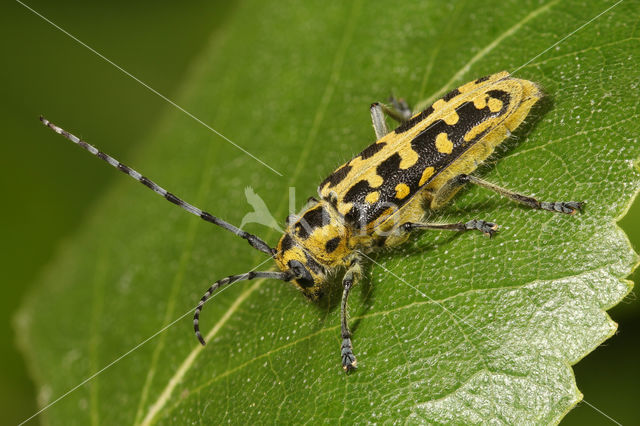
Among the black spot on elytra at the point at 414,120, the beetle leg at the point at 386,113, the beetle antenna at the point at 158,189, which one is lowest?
the black spot on elytra at the point at 414,120

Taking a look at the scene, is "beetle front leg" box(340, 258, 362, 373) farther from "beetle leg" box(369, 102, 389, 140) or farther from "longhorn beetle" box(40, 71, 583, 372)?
"beetle leg" box(369, 102, 389, 140)

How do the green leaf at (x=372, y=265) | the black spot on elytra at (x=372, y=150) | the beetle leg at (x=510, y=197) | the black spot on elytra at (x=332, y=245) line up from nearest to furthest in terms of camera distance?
the green leaf at (x=372, y=265) < the beetle leg at (x=510, y=197) < the black spot on elytra at (x=332, y=245) < the black spot on elytra at (x=372, y=150)

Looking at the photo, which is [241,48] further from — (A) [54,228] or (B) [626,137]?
(B) [626,137]

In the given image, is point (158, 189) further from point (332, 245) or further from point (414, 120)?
point (414, 120)

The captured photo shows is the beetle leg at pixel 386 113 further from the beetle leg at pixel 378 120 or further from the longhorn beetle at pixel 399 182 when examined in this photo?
the longhorn beetle at pixel 399 182

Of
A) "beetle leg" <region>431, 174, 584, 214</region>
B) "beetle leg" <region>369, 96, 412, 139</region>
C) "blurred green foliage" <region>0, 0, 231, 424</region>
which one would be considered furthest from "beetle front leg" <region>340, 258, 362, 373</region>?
"blurred green foliage" <region>0, 0, 231, 424</region>

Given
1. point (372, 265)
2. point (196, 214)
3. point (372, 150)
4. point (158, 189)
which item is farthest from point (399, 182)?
point (158, 189)

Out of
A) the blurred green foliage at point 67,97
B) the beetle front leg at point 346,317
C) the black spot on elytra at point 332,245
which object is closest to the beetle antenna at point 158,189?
the black spot on elytra at point 332,245
